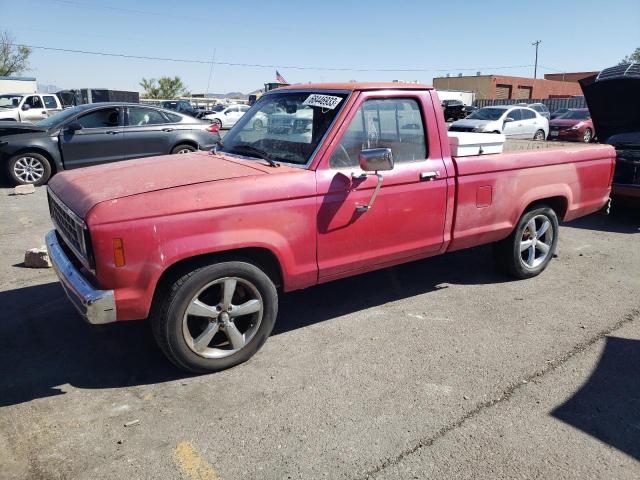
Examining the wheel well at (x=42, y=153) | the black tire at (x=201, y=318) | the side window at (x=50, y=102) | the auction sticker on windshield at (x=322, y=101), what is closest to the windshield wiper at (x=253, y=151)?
the auction sticker on windshield at (x=322, y=101)

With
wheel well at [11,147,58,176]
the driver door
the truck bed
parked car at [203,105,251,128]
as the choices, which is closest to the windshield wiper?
the driver door

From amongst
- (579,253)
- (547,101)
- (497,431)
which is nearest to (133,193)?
(497,431)

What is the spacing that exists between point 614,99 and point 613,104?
0.16 metres

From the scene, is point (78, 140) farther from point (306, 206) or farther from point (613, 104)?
point (613, 104)

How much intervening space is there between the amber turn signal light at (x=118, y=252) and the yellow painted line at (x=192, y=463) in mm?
1066

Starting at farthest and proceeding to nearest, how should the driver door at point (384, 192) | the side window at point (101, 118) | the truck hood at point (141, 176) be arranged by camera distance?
1. the side window at point (101, 118)
2. the driver door at point (384, 192)
3. the truck hood at point (141, 176)

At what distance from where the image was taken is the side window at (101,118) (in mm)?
9945

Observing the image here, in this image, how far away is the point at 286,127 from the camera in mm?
3975

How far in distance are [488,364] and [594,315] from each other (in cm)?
147

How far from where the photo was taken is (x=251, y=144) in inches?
162

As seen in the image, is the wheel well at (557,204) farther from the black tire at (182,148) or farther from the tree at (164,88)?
the tree at (164,88)

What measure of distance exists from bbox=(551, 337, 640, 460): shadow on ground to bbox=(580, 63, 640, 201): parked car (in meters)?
4.58

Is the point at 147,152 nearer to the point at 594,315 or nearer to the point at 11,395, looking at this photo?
the point at 11,395

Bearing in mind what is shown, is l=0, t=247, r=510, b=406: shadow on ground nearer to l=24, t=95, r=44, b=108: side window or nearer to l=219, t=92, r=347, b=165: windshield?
l=219, t=92, r=347, b=165: windshield
